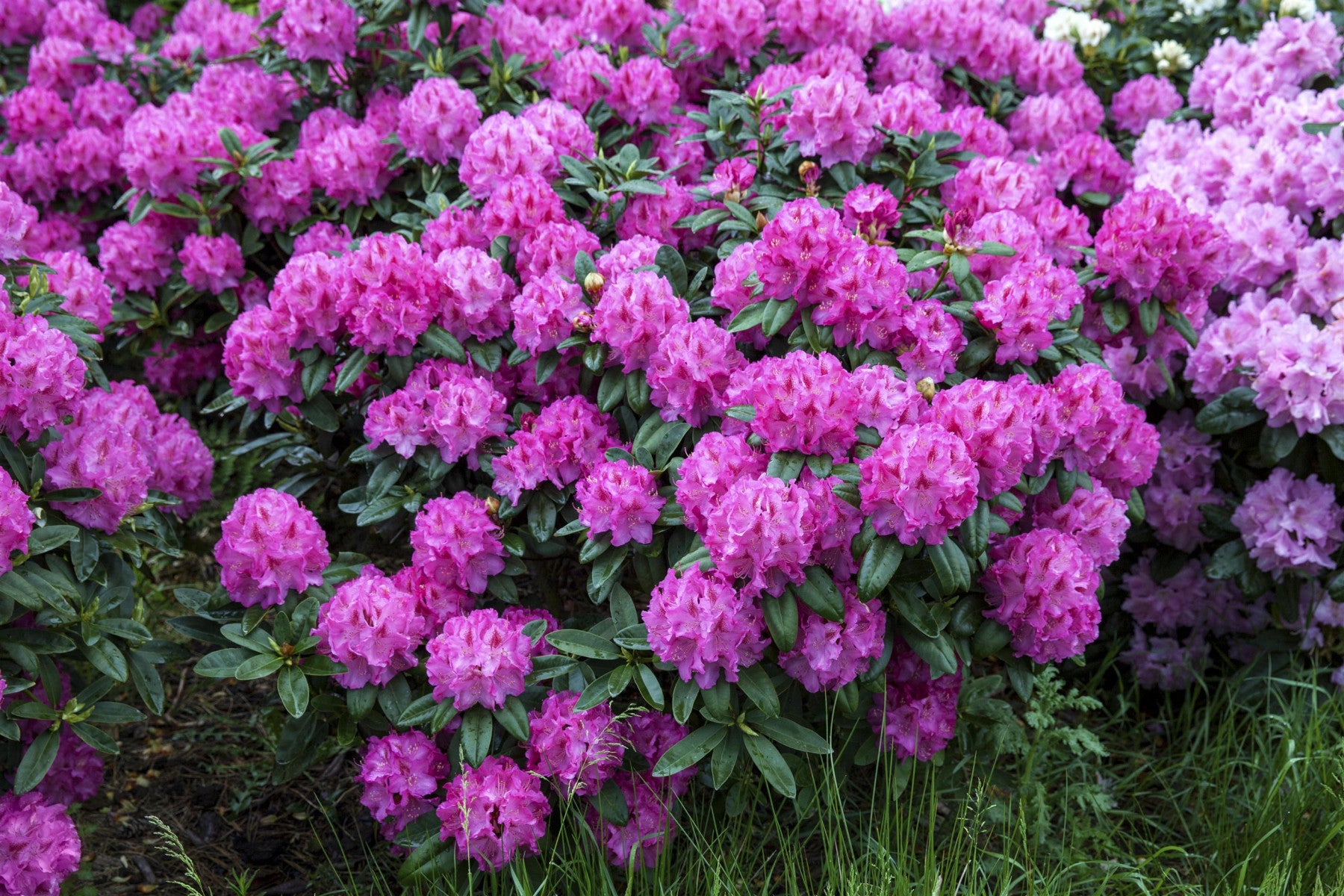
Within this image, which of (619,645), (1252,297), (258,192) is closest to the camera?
(619,645)

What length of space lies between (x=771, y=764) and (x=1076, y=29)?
8.70 ft

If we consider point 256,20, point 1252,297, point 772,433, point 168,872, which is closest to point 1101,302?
point 1252,297

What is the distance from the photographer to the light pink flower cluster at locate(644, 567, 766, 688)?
1.90 meters

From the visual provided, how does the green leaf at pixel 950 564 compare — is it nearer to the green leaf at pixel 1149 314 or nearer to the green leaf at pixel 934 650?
the green leaf at pixel 934 650

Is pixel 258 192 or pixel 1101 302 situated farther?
pixel 258 192

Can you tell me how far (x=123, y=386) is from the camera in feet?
8.68

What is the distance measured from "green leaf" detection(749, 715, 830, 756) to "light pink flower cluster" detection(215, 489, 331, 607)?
34.5 inches

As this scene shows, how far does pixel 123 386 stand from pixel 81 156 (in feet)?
3.84

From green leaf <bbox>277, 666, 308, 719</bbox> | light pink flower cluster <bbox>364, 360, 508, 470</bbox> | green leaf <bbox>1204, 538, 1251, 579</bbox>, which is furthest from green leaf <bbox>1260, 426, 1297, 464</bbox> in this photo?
green leaf <bbox>277, 666, 308, 719</bbox>

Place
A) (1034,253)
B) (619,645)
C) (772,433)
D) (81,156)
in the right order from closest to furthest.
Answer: (772,433) < (619,645) < (1034,253) < (81,156)

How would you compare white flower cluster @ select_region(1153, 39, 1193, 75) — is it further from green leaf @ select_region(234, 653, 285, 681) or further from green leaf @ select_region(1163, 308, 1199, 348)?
green leaf @ select_region(234, 653, 285, 681)

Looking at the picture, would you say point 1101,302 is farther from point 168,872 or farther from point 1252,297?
point 168,872

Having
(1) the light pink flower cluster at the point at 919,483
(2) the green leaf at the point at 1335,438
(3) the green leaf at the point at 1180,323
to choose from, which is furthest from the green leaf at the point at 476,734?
(2) the green leaf at the point at 1335,438

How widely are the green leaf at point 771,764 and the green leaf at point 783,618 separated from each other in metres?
0.20
